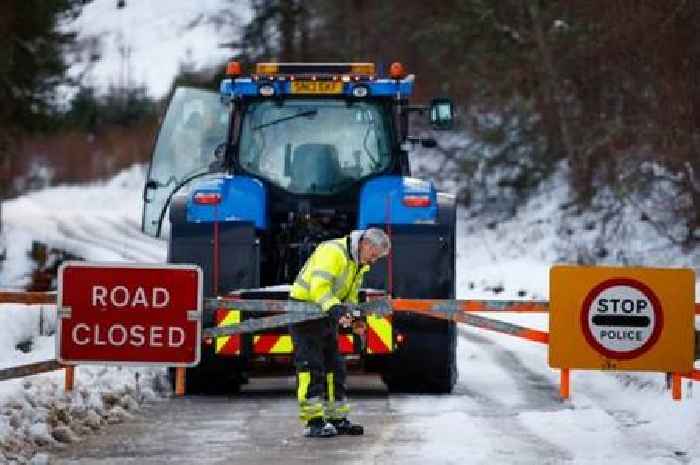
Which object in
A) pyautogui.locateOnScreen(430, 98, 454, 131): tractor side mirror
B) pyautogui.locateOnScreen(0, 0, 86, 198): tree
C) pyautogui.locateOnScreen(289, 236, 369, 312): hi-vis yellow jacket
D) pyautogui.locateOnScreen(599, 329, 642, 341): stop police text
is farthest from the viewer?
pyautogui.locateOnScreen(0, 0, 86, 198): tree

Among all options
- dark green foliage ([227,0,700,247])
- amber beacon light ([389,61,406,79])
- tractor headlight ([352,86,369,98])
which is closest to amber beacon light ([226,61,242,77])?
tractor headlight ([352,86,369,98])

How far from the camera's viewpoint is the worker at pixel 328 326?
11.7m

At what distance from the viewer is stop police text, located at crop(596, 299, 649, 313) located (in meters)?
12.6

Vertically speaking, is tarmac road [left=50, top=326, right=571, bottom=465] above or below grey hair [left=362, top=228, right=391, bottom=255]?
below

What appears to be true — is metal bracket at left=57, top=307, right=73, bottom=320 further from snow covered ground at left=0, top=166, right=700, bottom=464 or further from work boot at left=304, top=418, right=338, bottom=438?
work boot at left=304, top=418, right=338, bottom=438

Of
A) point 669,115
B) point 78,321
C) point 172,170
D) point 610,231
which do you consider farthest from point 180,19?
point 78,321

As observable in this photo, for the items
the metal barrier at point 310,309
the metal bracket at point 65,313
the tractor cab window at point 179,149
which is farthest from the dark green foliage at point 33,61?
the metal bracket at point 65,313

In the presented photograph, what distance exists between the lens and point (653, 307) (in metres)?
12.6

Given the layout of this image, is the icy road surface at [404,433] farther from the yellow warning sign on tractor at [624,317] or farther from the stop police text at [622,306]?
the stop police text at [622,306]

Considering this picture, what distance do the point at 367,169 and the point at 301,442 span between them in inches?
173

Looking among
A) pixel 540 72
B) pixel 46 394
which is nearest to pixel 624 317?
pixel 46 394

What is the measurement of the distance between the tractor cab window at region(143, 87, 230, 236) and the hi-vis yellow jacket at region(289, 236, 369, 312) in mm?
5148

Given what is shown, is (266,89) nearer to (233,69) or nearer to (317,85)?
(233,69)

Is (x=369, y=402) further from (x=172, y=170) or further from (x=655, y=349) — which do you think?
(x=172, y=170)
